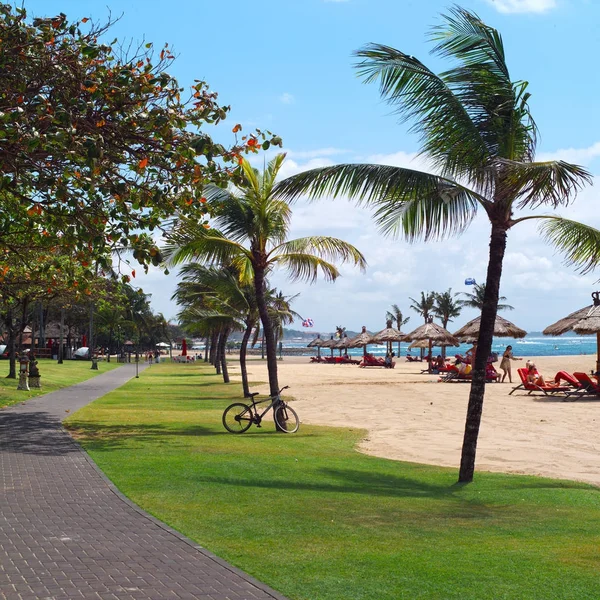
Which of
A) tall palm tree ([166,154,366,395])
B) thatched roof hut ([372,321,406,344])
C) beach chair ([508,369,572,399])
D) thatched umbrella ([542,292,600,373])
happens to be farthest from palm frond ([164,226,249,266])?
thatched roof hut ([372,321,406,344])

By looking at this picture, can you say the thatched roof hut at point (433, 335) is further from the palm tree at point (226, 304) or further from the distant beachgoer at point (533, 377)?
the distant beachgoer at point (533, 377)

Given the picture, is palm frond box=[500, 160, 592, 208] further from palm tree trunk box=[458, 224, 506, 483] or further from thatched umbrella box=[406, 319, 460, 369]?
thatched umbrella box=[406, 319, 460, 369]

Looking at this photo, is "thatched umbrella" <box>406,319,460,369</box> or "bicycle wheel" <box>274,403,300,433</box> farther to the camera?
"thatched umbrella" <box>406,319,460,369</box>

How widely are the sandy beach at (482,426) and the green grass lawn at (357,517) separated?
1229 millimetres

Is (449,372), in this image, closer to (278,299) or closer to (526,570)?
(278,299)

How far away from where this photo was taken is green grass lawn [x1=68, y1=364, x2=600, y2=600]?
521 centimetres

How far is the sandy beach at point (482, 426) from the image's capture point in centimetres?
1206

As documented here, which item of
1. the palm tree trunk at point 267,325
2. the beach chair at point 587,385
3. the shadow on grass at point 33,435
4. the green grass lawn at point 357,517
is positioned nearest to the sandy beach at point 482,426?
the beach chair at point 587,385

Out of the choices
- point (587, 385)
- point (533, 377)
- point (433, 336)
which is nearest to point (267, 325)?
point (587, 385)

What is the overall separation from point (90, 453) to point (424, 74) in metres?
7.13

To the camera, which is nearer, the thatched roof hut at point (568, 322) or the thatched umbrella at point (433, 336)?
the thatched roof hut at point (568, 322)

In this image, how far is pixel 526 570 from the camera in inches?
214

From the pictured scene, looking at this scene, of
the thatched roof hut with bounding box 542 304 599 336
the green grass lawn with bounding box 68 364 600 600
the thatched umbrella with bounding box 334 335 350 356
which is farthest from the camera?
the thatched umbrella with bounding box 334 335 350 356

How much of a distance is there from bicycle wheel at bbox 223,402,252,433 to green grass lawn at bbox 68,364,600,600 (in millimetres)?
1095
